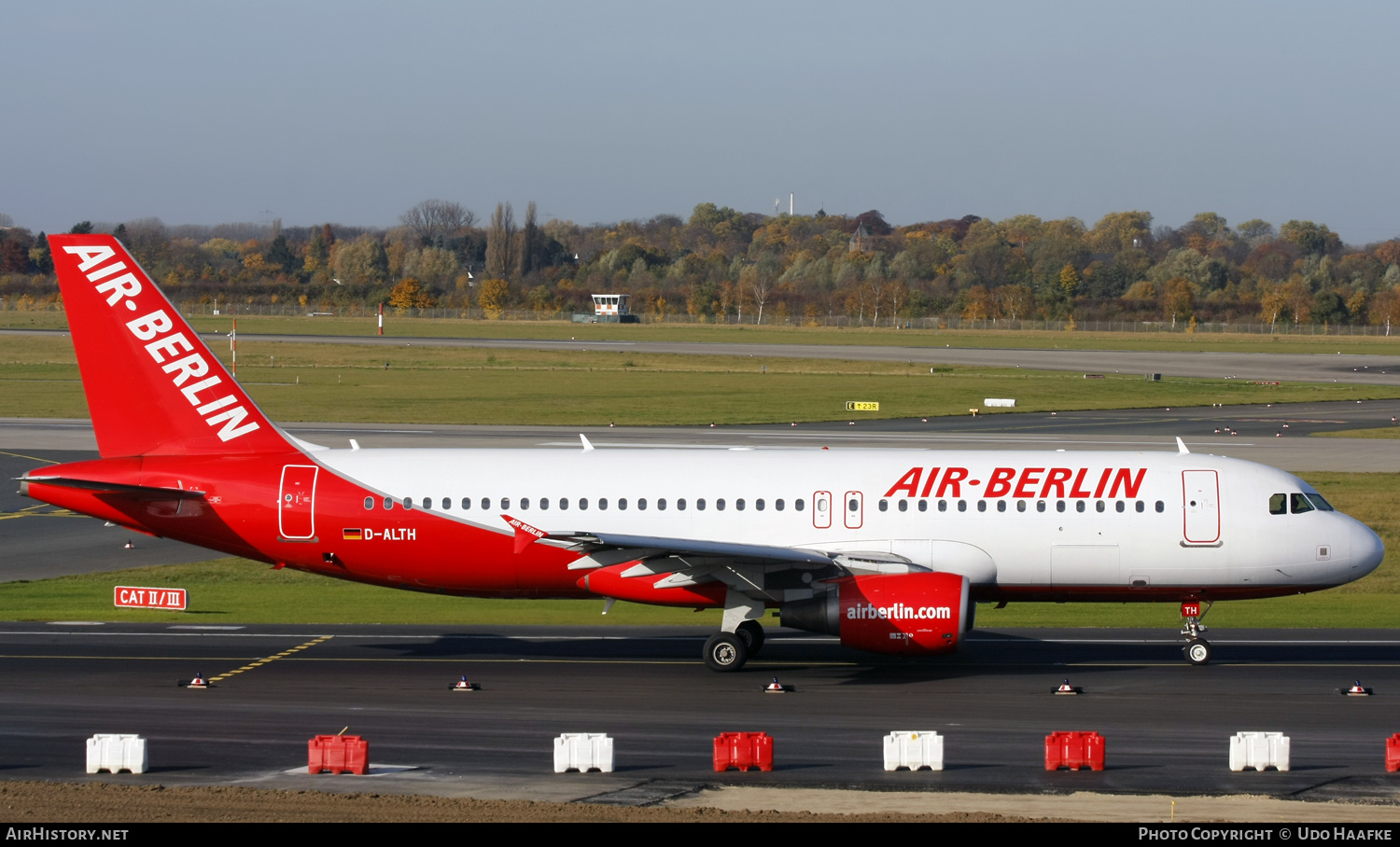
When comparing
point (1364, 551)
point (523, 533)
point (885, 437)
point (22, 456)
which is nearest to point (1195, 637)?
point (1364, 551)

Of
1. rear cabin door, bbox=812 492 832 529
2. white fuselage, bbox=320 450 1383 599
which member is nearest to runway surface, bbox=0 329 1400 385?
white fuselage, bbox=320 450 1383 599

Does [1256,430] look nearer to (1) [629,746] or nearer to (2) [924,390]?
(2) [924,390]

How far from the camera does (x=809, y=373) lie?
108125 millimetres

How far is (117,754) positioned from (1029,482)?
16.6 metres

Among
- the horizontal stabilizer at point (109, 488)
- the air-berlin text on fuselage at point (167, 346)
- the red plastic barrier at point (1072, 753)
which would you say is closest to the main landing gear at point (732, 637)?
the red plastic barrier at point (1072, 753)

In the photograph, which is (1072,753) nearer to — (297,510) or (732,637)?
(732,637)

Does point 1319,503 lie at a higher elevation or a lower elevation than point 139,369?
lower

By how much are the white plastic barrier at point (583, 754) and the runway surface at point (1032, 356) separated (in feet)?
311

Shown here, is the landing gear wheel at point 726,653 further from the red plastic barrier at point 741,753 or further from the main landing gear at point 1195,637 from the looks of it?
the main landing gear at point 1195,637

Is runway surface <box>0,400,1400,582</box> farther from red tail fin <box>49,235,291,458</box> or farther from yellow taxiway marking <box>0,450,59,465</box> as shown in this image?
red tail fin <box>49,235,291,458</box>

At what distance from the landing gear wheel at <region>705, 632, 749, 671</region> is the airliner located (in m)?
0.04

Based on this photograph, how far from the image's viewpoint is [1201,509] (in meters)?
26.7

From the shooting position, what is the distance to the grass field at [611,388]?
79.1 metres
